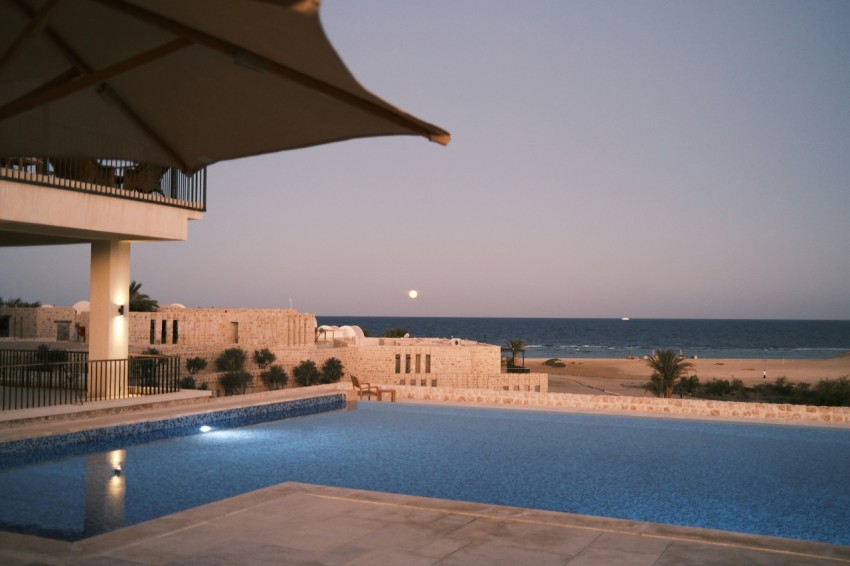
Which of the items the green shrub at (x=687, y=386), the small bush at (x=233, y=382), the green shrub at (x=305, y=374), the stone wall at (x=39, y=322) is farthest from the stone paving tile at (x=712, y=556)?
the green shrub at (x=687, y=386)

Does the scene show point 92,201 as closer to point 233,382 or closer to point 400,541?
point 400,541

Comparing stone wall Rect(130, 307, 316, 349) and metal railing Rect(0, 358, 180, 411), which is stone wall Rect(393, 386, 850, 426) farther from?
stone wall Rect(130, 307, 316, 349)

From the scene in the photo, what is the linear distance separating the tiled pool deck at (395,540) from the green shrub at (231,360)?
18.0 metres

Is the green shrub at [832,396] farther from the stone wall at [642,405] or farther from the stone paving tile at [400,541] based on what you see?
the stone paving tile at [400,541]

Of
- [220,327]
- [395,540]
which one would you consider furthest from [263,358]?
[395,540]

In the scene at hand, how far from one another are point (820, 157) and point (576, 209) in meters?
11.5

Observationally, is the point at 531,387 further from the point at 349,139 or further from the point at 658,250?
the point at 349,139

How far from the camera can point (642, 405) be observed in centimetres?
1488

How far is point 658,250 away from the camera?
4159 cm

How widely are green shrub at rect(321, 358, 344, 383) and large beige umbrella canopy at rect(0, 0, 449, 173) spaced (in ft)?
67.2

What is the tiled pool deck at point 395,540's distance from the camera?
5.29 meters

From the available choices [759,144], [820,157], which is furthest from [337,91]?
[820,157]

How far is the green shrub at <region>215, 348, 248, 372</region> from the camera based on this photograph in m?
24.4

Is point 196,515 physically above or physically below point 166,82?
below
